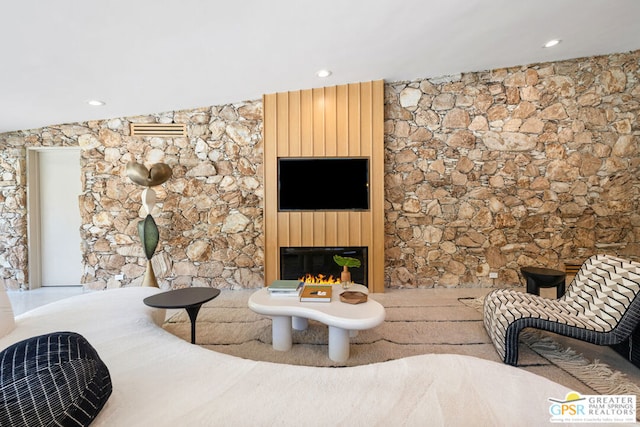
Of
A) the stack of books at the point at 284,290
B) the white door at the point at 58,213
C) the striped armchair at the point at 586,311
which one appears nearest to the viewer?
the striped armchair at the point at 586,311

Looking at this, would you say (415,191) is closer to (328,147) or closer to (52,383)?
(328,147)

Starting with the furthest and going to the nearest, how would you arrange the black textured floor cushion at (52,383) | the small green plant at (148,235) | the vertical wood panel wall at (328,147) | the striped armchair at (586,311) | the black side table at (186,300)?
the vertical wood panel wall at (328,147) < the small green plant at (148,235) < the black side table at (186,300) < the striped armchair at (586,311) < the black textured floor cushion at (52,383)

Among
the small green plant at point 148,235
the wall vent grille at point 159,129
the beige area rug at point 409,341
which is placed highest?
the wall vent grille at point 159,129

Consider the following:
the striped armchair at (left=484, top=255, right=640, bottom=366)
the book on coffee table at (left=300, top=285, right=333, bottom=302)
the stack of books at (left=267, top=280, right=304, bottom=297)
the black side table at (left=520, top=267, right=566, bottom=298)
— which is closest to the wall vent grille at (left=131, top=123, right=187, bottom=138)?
the stack of books at (left=267, top=280, right=304, bottom=297)

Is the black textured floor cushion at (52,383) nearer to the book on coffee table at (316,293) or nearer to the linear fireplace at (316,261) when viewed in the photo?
the book on coffee table at (316,293)

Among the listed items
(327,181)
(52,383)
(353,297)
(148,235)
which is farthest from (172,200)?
(52,383)

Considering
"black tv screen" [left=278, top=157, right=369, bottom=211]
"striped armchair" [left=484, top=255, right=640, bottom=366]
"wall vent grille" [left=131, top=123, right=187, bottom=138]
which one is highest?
"wall vent grille" [left=131, top=123, right=187, bottom=138]

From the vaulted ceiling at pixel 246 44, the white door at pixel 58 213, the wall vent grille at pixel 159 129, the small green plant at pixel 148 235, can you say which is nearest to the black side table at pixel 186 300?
the small green plant at pixel 148 235

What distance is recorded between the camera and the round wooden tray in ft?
7.08

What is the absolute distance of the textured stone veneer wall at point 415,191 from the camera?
3.71 m

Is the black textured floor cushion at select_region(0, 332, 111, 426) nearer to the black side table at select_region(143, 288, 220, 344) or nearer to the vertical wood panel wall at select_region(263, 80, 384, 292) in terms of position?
the black side table at select_region(143, 288, 220, 344)

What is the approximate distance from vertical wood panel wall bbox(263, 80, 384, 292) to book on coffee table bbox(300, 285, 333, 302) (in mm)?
1185

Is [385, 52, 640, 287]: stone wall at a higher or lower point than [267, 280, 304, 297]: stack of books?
higher

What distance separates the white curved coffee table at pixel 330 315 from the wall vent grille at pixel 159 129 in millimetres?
2630
